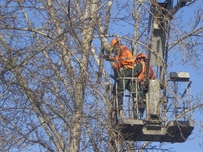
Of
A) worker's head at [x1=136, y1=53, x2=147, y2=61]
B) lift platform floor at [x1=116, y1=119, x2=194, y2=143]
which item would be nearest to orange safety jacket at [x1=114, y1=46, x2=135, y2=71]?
worker's head at [x1=136, y1=53, x2=147, y2=61]

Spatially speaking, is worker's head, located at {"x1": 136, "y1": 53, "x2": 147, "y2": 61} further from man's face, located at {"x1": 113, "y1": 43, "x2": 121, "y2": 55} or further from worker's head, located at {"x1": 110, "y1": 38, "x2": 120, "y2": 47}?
worker's head, located at {"x1": 110, "y1": 38, "x2": 120, "y2": 47}

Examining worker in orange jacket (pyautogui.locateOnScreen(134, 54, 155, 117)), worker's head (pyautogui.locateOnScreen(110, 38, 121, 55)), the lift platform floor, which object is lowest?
the lift platform floor

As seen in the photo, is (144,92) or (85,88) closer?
(85,88)

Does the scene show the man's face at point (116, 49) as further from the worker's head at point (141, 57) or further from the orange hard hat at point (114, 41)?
the worker's head at point (141, 57)

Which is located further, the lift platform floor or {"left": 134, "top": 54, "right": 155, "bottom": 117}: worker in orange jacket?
{"left": 134, "top": 54, "right": 155, "bottom": 117}: worker in orange jacket

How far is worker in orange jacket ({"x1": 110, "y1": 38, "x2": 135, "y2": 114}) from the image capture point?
1193 centimetres

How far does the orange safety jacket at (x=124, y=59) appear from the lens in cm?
1202

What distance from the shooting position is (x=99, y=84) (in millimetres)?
11352


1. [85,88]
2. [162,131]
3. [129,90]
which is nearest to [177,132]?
[162,131]

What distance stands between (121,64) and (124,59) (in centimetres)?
12

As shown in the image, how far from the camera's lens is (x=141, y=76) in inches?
479

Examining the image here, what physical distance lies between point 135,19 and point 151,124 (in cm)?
178

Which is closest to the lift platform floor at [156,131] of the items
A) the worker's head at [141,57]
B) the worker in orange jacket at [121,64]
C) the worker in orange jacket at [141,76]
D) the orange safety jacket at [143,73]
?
the worker in orange jacket at [141,76]

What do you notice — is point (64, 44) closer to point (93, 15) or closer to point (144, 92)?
point (93, 15)
